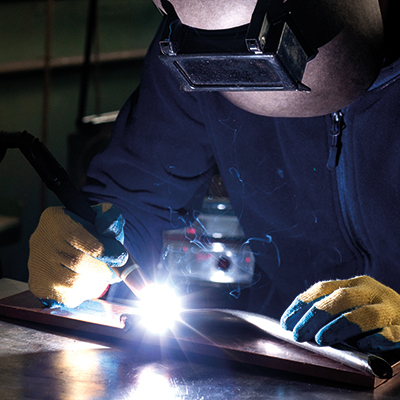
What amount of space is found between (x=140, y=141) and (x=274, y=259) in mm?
508

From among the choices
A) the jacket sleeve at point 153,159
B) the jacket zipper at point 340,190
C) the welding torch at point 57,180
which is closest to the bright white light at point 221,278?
the jacket sleeve at point 153,159

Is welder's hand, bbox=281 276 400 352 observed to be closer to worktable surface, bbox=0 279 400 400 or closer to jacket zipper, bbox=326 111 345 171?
worktable surface, bbox=0 279 400 400

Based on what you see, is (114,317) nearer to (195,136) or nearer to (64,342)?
(64,342)

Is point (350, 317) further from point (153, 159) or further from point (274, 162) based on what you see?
point (153, 159)

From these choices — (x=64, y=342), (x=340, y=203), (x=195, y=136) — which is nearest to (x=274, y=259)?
(x=340, y=203)

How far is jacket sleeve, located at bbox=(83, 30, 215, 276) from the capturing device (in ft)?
4.47

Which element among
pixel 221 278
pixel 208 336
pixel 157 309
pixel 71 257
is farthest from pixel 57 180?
pixel 221 278

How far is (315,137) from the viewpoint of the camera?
1188 mm

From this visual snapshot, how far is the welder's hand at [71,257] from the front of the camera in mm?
1037

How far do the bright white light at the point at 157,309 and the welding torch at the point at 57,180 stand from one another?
0.07ft

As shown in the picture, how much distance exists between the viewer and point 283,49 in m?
0.70

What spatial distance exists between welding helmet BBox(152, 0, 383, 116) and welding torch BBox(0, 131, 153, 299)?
36 centimetres

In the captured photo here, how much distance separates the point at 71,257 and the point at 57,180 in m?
0.17

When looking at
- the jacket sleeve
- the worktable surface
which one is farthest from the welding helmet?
the jacket sleeve
